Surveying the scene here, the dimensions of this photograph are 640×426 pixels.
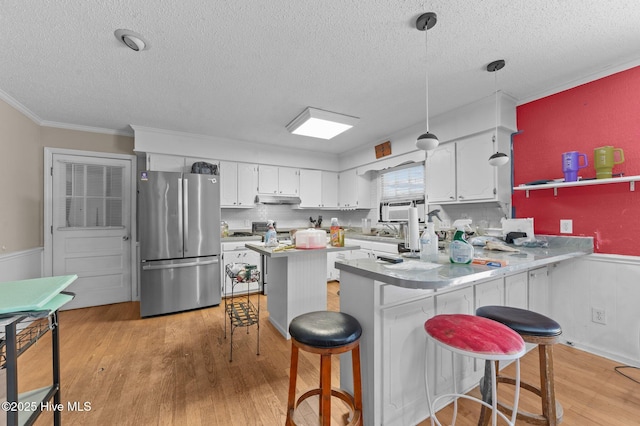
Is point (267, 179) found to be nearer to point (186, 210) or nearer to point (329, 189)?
point (329, 189)

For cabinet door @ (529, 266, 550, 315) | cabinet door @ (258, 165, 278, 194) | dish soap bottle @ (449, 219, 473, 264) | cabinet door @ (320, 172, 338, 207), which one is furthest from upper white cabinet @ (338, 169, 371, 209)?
dish soap bottle @ (449, 219, 473, 264)

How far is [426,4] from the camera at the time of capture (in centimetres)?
158

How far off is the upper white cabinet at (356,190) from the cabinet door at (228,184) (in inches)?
82.1

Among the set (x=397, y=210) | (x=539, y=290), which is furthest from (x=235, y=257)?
(x=539, y=290)

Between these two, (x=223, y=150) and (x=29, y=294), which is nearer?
(x=29, y=294)

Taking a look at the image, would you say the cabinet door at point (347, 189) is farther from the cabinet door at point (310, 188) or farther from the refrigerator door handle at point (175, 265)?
the refrigerator door handle at point (175, 265)

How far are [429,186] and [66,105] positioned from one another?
4417 mm

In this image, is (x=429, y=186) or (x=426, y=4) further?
(x=429, y=186)

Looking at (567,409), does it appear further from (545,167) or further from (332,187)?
(332,187)

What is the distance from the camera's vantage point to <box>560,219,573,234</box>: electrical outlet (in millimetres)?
2492

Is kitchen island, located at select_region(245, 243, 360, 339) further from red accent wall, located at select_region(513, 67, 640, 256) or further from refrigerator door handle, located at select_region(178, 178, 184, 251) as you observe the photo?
red accent wall, located at select_region(513, 67, 640, 256)

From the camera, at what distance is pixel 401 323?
1.47 metres

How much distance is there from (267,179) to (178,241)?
183 cm

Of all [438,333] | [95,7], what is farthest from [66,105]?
[438,333]
